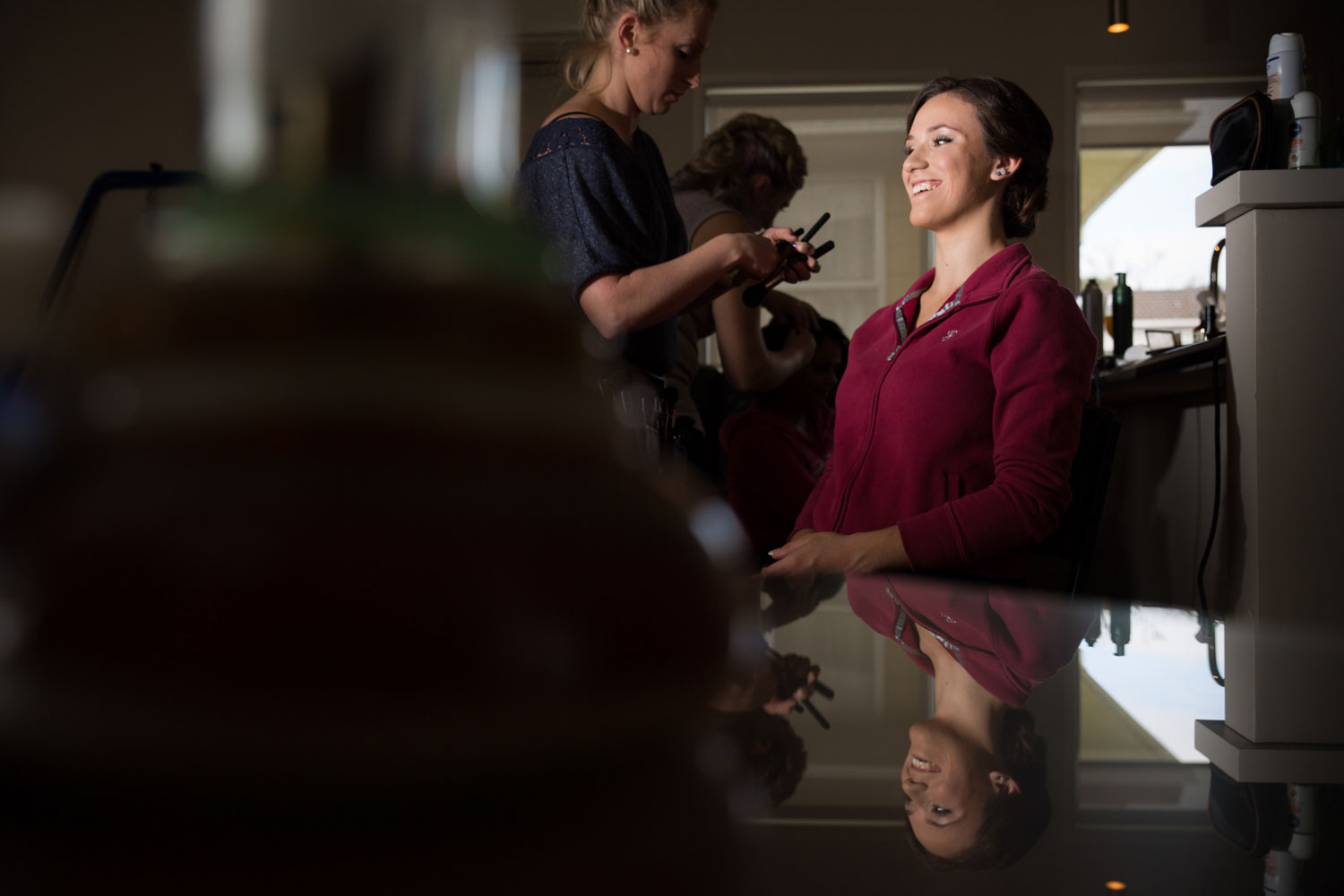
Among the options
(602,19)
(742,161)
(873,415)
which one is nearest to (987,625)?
(873,415)

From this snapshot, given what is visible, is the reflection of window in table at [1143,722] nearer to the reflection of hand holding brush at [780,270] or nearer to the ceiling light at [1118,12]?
the reflection of hand holding brush at [780,270]

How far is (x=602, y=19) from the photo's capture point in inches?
43.6

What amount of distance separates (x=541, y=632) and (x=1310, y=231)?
5.85ft

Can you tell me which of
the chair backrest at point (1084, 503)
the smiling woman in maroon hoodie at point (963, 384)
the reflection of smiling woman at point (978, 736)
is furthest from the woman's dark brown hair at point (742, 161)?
the reflection of smiling woman at point (978, 736)

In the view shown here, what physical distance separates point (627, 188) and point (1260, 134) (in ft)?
3.80

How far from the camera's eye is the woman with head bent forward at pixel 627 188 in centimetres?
97

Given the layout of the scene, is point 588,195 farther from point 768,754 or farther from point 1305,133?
point 1305,133

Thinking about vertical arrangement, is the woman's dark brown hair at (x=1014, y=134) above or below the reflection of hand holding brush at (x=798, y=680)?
above

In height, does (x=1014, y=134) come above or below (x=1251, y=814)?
above

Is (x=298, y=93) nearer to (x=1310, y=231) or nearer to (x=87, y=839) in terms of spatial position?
(x=87, y=839)

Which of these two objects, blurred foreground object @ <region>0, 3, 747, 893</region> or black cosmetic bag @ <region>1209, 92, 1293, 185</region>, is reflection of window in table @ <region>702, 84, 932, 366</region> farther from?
blurred foreground object @ <region>0, 3, 747, 893</region>

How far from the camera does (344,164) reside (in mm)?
66

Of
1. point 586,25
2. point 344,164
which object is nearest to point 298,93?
point 344,164

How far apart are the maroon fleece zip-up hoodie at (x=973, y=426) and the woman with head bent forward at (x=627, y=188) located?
220 millimetres
